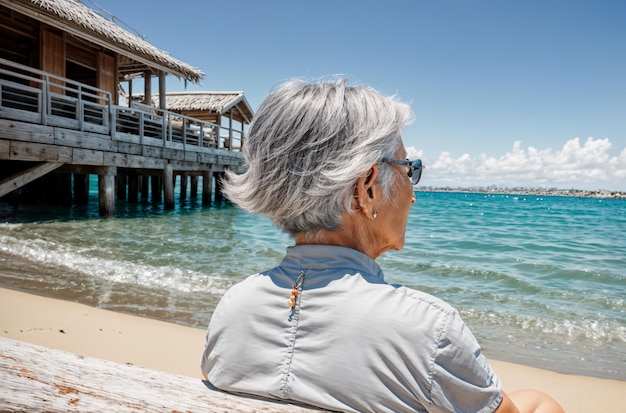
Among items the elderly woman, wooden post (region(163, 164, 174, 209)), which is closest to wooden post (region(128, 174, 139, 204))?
wooden post (region(163, 164, 174, 209))

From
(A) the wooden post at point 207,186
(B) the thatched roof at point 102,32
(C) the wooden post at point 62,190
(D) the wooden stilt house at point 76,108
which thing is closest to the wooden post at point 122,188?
(D) the wooden stilt house at point 76,108

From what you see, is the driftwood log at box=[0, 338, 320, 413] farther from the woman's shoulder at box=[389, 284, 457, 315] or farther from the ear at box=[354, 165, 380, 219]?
the ear at box=[354, 165, 380, 219]

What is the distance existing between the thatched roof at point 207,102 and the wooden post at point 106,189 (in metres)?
9.01

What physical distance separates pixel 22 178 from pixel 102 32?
484 cm

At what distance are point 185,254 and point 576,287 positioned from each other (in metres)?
7.19

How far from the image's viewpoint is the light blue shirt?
930 millimetres

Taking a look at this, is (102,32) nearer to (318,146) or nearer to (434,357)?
(318,146)

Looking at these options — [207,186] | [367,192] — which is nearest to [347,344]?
[367,192]

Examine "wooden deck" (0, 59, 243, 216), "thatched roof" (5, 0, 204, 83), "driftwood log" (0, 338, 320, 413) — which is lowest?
"driftwood log" (0, 338, 320, 413)

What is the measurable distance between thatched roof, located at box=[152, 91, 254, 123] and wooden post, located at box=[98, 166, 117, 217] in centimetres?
901

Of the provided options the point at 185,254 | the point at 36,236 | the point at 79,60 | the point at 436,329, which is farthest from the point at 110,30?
the point at 436,329

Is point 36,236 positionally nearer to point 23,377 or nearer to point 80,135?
point 80,135

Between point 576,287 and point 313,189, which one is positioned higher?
point 313,189

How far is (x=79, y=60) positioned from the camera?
13703mm
